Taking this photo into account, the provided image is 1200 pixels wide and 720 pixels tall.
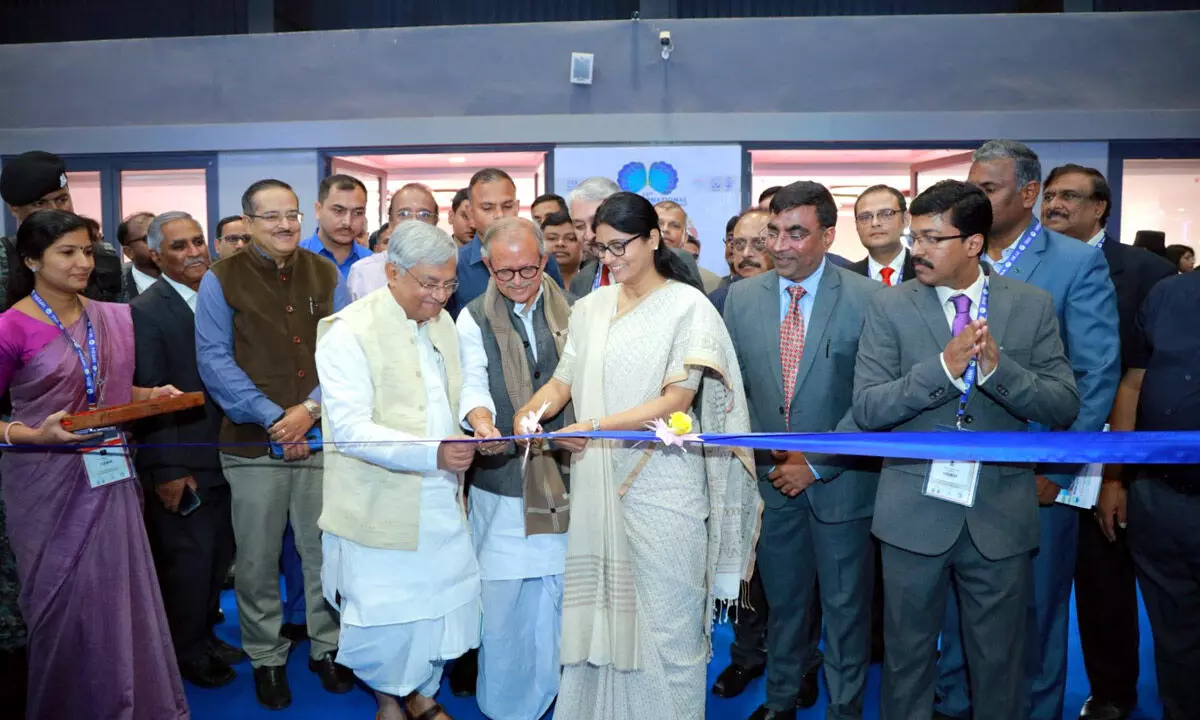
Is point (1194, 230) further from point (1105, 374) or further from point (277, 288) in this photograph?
point (277, 288)

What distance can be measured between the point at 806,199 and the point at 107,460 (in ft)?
8.89

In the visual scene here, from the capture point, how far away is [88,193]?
28.6ft

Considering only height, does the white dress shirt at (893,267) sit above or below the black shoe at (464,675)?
above

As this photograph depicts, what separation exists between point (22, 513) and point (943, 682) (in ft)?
11.5

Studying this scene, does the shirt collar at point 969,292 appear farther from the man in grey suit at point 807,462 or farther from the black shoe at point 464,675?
the black shoe at point 464,675

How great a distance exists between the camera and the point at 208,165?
8.27m

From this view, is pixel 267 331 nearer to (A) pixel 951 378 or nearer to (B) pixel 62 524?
(B) pixel 62 524

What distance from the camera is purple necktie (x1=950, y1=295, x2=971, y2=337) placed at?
108 inches

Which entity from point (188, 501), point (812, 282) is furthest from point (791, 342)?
point (188, 501)

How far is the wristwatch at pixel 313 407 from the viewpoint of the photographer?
11.9ft

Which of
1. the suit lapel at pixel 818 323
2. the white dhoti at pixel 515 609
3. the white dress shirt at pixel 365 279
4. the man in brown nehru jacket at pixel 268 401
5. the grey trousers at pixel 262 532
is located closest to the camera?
the suit lapel at pixel 818 323

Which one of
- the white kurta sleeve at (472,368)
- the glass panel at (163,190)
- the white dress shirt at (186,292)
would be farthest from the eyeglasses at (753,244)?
the glass panel at (163,190)

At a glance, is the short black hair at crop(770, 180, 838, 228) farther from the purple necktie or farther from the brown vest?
the brown vest

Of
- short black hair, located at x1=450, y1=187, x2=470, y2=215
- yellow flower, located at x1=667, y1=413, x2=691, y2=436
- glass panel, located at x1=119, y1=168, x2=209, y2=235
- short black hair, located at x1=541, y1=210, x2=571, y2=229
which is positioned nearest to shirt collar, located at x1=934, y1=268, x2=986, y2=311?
yellow flower, located at x1=667, y1=413, x2=691, y2=436
